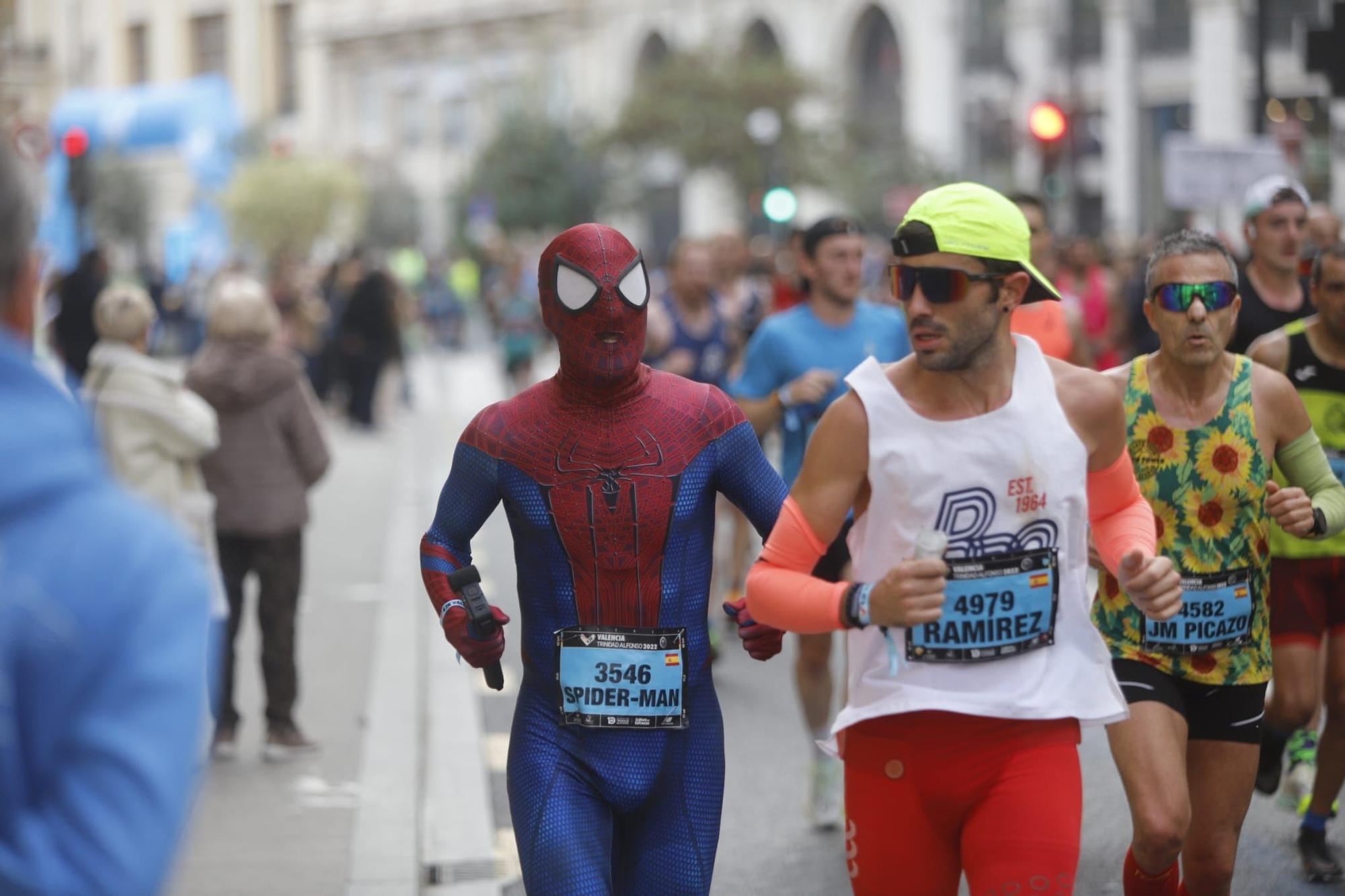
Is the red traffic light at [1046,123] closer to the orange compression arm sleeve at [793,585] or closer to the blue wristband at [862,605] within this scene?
the orange compression arm sleeve at [793,585]

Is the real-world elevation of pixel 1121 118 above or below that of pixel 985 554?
above

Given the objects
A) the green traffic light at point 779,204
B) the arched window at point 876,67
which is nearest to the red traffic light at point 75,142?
the green traffic light at point 779,204

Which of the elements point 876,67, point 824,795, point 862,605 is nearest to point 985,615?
point 862,605

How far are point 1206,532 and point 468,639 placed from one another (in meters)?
1.93

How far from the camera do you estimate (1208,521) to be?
496 centimetres

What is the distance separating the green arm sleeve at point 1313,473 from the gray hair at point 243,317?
4353mm

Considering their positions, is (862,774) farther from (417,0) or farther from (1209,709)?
(417,0)

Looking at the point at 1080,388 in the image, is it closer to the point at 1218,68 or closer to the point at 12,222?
the point at 12,222

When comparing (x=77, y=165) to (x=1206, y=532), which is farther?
(x=77, y=165)

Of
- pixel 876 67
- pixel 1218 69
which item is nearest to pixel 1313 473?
pixel 1218 69

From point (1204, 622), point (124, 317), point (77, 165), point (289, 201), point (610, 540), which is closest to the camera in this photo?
point (610, 540)

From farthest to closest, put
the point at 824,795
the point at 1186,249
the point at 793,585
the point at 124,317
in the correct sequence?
the point at 124,317, the point at 824,795, the point at 1186,249, the point at 793,585

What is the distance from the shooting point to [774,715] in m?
8.90

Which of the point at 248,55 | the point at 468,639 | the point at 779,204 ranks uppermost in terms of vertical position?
the point at 248,55
